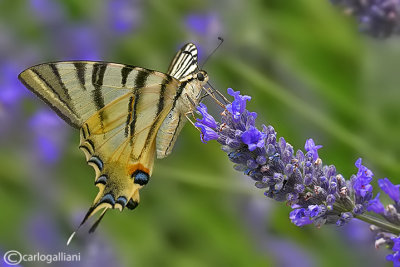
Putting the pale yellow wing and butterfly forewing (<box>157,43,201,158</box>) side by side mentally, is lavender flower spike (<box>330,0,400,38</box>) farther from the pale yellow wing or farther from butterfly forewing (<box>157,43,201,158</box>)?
the pale yellow wing

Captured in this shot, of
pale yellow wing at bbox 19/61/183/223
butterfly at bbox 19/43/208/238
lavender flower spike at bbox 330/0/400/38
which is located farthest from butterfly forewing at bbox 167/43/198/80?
lavender flower spike at bbox 330/0/400/38

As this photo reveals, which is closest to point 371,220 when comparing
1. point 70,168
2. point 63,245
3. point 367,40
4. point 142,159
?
point 142,159

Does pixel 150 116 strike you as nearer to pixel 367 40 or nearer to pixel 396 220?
pixel 396 220

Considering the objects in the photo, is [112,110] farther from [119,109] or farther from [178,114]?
[178,114]

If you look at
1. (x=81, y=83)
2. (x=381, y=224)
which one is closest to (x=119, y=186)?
(x=81, y=83)

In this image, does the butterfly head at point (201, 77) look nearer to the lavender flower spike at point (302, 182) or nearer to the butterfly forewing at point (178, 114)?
the butterfly forewing at point (178, 114)
